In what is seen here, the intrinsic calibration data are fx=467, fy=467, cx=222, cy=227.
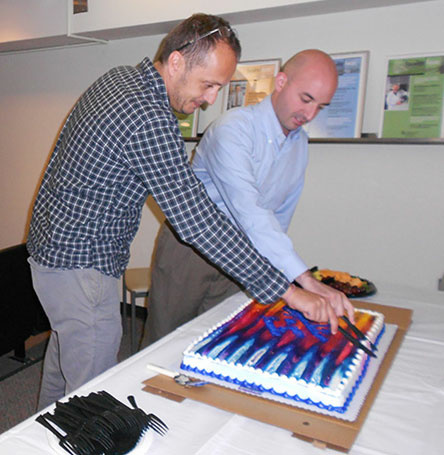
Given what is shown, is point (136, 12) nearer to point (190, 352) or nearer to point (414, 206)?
point (414, 206)

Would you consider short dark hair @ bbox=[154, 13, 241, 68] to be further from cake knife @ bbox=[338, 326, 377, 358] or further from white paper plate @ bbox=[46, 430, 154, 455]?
white paper plate @ bbox=[46, 430, 154, 455]

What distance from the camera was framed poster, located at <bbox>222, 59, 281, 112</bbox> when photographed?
2779 mm

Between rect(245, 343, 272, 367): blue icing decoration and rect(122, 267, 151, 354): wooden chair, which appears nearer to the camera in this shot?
rect(245, 343, 272, 367): blue icing decoration

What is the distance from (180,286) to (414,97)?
1.57 m

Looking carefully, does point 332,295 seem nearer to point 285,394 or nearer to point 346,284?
point 285,394

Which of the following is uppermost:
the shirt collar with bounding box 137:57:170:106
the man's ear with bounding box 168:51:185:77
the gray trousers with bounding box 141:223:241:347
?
the man's ear with bounding box 168:51:185:77

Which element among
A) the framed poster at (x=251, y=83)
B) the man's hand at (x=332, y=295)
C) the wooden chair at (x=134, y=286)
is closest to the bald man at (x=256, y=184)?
the man's hand at (x=332, y=295)

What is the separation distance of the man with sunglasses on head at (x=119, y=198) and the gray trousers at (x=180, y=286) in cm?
49

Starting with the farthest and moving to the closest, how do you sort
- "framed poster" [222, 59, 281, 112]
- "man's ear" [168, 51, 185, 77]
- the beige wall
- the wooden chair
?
"framed poster" [222, 59, 281, 112] < the wooden chair < the beige wall < "man's ear" [168, 51, 185, 77]

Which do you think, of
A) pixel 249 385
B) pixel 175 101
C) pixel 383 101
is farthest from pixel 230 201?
pixel 383 101

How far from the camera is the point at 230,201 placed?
1.43 meters

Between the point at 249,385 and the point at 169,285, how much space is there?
998mm

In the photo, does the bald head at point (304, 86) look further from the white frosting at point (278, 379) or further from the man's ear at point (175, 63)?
the white frosting at point (278, 379)

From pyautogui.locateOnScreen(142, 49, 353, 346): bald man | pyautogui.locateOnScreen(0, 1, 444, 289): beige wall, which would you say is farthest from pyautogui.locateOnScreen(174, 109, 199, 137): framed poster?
pyautogui.locateOnScreen(142, 49, 353, 346): bald man
